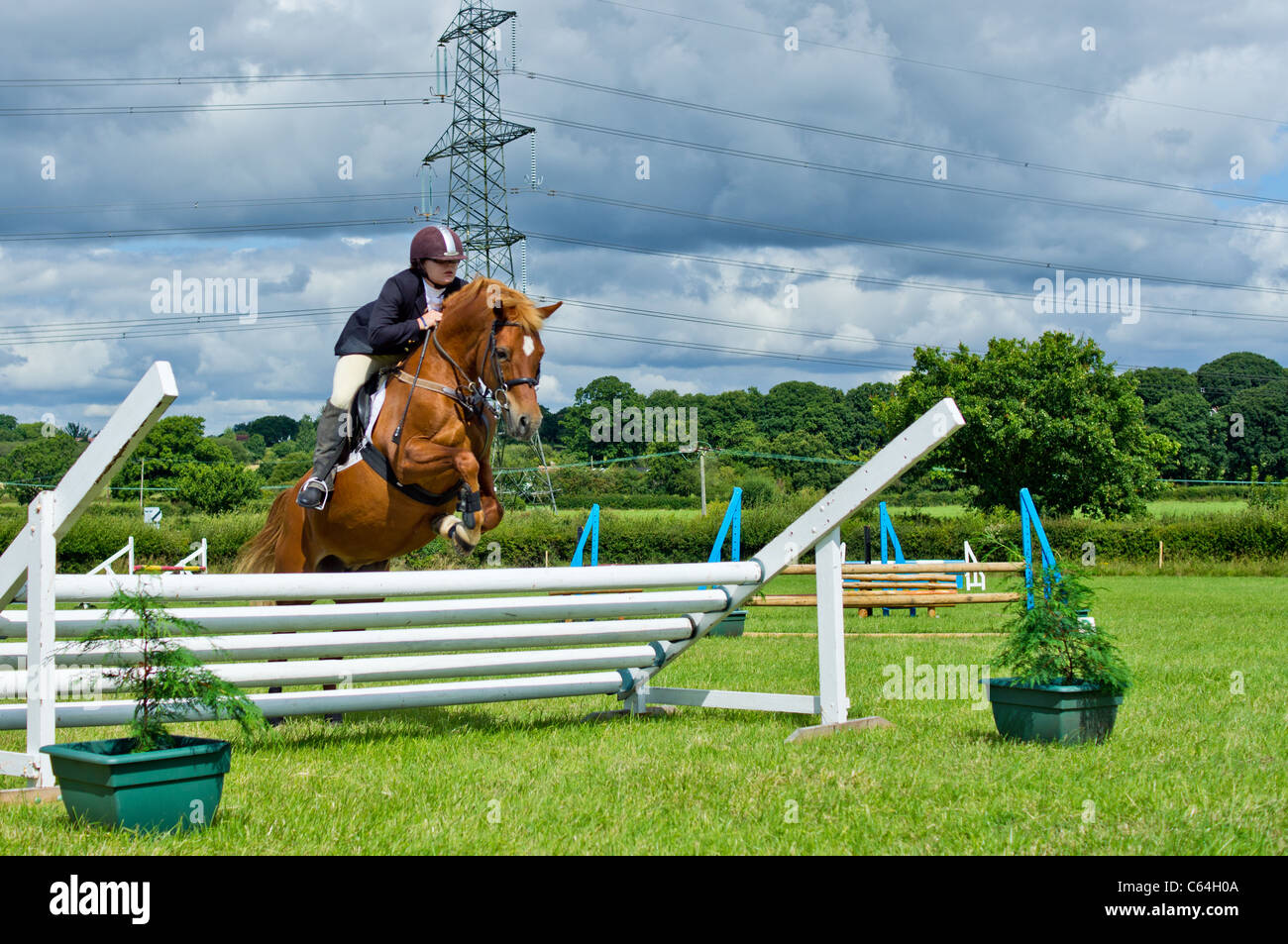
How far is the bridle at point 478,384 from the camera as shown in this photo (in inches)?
211

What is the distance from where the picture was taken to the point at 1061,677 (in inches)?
187

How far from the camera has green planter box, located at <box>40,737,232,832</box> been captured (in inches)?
125

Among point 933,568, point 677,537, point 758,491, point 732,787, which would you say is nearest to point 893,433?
point 758,491

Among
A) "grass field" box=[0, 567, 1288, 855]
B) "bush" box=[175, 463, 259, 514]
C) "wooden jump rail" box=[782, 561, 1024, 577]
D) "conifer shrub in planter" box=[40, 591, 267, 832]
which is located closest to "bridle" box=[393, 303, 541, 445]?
"grass field" box=[0, 567, 1288, 855]

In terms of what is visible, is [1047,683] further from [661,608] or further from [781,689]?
[781,689]

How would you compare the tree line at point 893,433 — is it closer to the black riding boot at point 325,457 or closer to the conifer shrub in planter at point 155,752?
the black riding boot at point 325,457

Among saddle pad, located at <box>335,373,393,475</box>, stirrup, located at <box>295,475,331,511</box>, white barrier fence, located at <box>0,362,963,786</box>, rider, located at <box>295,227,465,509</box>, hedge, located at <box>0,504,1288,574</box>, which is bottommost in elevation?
hedge, located at <box>0,504,1288,574</box>

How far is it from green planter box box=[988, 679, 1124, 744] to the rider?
11.6 ft

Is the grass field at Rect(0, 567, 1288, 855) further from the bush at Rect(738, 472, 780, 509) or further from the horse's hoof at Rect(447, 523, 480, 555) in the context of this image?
the bush at Rect(738, 472, 780, 509)

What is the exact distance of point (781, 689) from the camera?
7102 mm

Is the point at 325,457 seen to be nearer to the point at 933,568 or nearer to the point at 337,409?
the point at 337,409
